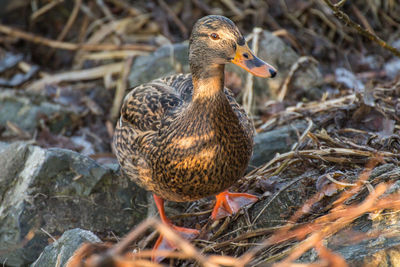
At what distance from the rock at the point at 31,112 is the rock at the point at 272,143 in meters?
2.37

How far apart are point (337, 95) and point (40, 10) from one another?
14.0 ft

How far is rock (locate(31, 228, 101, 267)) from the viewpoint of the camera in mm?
2984

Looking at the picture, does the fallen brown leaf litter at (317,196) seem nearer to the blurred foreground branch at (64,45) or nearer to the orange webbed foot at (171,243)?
the orange webbed foot at (171,243)

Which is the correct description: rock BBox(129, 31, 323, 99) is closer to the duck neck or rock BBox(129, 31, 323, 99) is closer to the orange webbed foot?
the orange webbed foot

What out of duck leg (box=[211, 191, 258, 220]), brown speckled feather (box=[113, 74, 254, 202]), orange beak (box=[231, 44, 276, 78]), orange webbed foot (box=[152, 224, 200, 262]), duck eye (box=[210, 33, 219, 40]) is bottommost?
orange webbed foot (box=[152, 224, 200, 262])

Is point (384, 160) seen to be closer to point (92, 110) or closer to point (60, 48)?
point (92, 110)

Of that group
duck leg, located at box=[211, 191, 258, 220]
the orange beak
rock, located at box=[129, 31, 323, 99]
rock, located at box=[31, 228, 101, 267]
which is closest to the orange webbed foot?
duck leg, located at box=[211, 191, 258, 220]

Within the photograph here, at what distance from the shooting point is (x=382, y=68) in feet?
19.2

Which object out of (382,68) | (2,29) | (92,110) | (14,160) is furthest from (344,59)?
(2,29)

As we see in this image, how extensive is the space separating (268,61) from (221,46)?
8.53 feet

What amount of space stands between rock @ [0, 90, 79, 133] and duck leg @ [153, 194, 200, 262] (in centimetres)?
219

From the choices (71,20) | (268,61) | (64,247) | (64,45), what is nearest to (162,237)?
(64,247)

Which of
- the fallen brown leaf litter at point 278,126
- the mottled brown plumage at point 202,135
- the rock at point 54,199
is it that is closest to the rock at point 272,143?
the fallen brown leaf litter at point 278,126

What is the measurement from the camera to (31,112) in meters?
5.63
